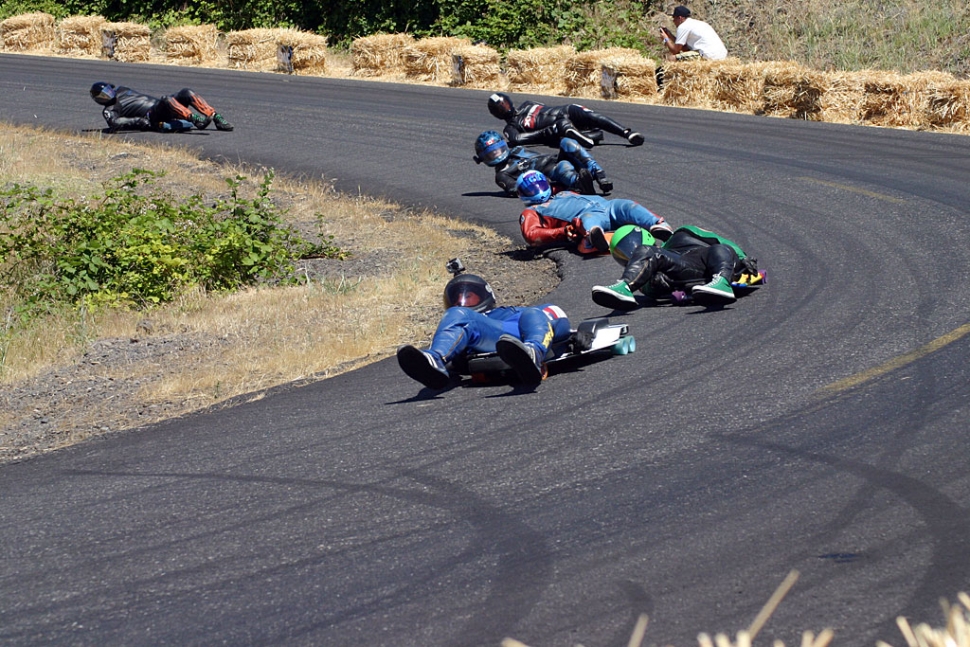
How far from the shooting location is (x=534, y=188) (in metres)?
13.0

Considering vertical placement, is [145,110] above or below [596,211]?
below

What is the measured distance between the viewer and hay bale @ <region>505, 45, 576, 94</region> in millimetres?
24031

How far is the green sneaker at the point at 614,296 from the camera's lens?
870 cm

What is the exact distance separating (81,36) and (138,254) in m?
23.5

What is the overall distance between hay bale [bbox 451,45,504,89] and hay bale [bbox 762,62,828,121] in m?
7.05

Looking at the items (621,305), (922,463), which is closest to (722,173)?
(621,305)

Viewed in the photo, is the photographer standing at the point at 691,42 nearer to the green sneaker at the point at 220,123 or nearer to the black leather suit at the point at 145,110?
the green sneaker at the point at 220,123

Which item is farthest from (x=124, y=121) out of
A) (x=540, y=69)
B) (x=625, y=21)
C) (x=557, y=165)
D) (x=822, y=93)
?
(x=625, y=21)

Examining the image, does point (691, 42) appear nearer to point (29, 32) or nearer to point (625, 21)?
point (625, 21)

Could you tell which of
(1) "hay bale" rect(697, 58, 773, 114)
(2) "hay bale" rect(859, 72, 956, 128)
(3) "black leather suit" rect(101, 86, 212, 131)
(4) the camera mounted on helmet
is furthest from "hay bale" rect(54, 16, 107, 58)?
(4) the camera mounted on helmet

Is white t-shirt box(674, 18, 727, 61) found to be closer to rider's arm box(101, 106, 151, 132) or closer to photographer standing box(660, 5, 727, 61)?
photographer standing box(660, 5, 727, 61)

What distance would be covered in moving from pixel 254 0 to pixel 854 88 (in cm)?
2359

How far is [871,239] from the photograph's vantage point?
1128 cm

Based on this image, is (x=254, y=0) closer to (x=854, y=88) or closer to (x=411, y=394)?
(x=854, y=88)
